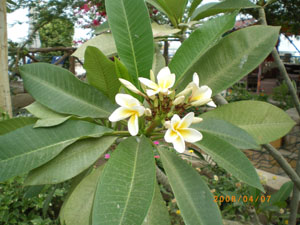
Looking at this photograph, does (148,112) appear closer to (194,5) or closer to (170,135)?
(170,135)

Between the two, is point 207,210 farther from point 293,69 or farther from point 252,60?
point 293,69

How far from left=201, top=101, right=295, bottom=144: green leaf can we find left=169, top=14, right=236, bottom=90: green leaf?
13 cm

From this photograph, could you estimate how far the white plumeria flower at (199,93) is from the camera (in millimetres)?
546

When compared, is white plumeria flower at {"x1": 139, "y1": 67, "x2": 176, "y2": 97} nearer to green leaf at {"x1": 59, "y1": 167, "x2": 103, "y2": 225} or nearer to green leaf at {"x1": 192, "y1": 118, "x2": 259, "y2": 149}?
green leaf at {"x1": 192, "y1": 118, "x2": 259, "y2": 149}

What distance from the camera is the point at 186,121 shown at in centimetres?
51

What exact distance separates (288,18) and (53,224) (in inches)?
113

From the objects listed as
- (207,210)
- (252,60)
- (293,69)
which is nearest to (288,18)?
(252,60)

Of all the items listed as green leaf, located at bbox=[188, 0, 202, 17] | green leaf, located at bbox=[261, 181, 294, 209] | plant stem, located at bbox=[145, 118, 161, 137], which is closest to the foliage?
green leaf, located at bbox=[261, 181, 294, 209]

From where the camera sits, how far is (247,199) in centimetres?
127

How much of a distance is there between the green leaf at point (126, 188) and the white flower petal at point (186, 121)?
86mm

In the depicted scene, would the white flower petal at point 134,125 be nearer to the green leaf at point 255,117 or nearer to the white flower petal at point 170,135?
the white flower petal at point 170,135

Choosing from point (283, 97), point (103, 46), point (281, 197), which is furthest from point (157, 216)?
point (283, 97)

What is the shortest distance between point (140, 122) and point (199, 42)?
0.71 ft

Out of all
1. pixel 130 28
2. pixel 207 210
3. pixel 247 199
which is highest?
pixel 130 28
